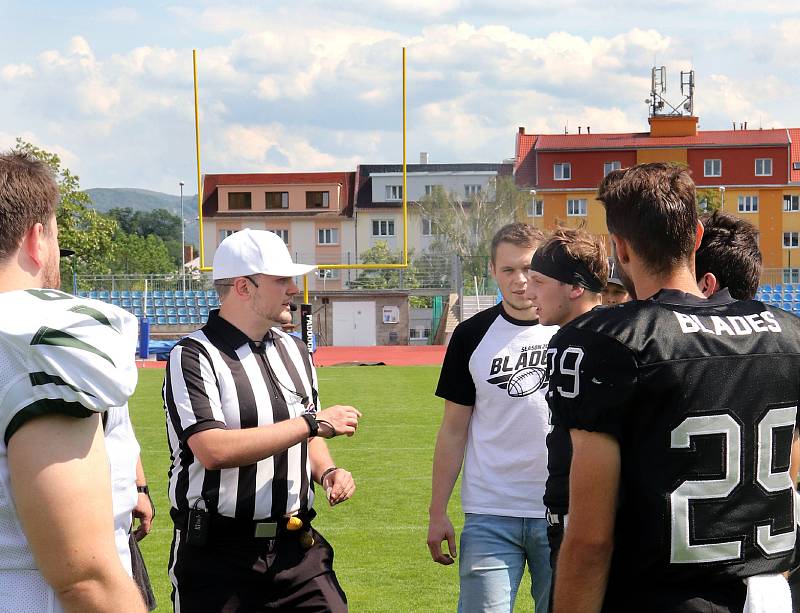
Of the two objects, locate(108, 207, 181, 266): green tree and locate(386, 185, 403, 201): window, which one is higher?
locate(108, 207, 181, 266): green tree

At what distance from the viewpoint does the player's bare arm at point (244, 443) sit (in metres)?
3.13

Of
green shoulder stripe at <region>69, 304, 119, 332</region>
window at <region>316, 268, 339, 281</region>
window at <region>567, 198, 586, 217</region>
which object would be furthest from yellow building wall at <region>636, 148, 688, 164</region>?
green shoulder stripe at <region>69, 304, 119, 332</region>

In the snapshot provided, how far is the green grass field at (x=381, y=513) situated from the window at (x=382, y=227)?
44406 mm

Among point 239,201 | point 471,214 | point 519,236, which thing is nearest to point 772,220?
point 471,214

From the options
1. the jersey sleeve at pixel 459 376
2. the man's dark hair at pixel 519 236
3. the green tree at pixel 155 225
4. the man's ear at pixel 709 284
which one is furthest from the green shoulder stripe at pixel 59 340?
the green tree at pixel 155 225

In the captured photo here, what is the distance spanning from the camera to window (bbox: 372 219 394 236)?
59.9 metres

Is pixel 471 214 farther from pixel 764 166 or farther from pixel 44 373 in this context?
pixel 44 373

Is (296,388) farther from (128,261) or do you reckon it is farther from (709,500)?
A: (128,261)

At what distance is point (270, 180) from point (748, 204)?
1014 inches

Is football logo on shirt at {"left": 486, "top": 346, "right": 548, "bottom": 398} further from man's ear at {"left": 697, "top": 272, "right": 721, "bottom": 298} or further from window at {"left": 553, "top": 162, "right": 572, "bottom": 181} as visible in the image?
window at {"left": 553, "top": 162, "right": 572, "bottom": 181}

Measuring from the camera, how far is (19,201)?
72.9 inches

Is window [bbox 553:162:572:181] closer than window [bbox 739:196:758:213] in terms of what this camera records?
No

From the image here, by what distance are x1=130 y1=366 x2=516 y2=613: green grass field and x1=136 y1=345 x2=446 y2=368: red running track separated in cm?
929

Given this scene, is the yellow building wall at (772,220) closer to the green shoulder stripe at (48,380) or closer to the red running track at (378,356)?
the red running track at (378,356)
